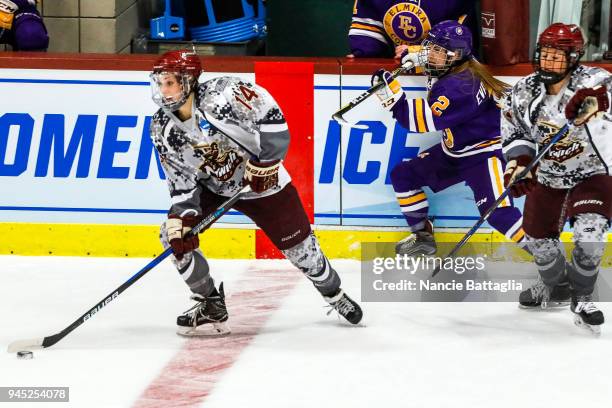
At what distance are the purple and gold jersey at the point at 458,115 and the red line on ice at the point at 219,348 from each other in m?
0.86

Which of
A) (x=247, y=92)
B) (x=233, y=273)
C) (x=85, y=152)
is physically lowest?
(x=233, y=273)

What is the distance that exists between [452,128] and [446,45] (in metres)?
0.37

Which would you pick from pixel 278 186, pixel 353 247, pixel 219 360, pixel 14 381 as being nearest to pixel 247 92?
pixel 278 186

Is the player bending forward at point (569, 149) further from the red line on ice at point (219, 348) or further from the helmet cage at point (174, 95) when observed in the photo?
the helmet cage at point (174, 95)

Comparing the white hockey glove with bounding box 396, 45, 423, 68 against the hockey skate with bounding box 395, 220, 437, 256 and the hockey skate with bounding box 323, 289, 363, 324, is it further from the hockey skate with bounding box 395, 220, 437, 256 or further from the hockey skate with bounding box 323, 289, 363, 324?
the hockey skate with bounding box 323, 289, 363, 324

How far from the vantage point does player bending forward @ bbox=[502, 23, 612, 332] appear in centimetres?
459

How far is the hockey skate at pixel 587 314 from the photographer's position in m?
4.65

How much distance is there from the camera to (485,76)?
5.61 metres

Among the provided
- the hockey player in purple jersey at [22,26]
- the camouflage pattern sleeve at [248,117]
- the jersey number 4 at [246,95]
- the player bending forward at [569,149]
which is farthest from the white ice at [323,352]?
the hockey player in purple jersey at [22,26]

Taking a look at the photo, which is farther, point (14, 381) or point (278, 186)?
point (278, 186)

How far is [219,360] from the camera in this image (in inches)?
173

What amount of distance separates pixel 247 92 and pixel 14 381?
1232 mm

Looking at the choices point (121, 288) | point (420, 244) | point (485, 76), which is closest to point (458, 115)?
point (485, 76)

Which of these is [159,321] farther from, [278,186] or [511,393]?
[511,393]
